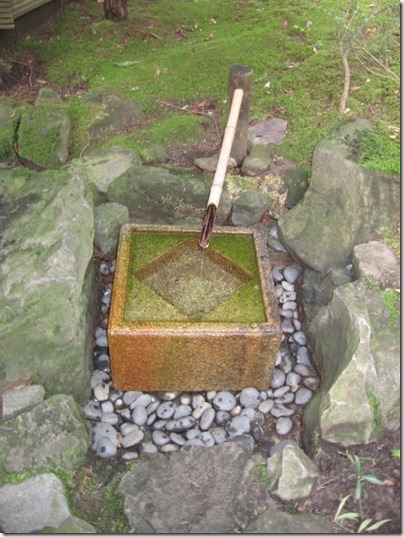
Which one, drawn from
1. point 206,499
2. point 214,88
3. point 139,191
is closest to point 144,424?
point 206,499

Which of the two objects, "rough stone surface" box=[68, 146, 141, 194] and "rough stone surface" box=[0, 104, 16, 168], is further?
"rough stone surface" box=[0, 104, 16, 168]

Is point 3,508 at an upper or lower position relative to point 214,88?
lower

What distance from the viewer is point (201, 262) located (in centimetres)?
391

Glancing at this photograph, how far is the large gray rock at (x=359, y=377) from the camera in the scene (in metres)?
2.95

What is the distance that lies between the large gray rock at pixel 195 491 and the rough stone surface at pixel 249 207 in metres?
1.98

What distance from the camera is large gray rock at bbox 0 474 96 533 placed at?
2.78 metres

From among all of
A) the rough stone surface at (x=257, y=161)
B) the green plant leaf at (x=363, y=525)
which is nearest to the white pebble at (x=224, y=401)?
the green plant leaf at (x=363, y=525)

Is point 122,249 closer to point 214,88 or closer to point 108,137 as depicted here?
point 108,137

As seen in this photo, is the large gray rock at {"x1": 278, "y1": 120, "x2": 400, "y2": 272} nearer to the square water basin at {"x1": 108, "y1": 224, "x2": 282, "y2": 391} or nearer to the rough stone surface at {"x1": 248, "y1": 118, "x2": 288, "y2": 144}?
the square water basin at {"x1": 108, "y1": 224, "x2": 282, "y2": 391}

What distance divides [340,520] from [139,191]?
2.91 metres

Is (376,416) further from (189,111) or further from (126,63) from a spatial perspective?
(126,63)

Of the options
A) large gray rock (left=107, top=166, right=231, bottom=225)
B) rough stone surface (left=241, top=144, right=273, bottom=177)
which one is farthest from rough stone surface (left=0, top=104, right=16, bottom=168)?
rough stone surface (left=241, top=144, right=273, bottom=177)

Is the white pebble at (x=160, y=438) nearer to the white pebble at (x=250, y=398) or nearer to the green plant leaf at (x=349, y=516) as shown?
the white pebble at (x=250, y=398)

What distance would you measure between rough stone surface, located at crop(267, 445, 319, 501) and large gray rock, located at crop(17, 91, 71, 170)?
10.7ft
